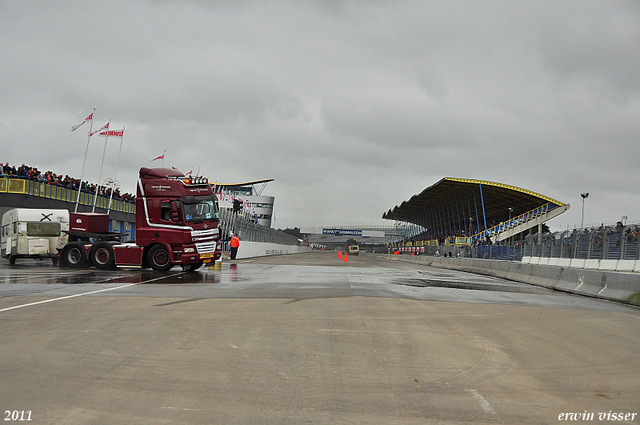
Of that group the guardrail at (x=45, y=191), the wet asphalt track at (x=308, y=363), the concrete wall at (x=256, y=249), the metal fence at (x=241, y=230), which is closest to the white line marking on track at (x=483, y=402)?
the wet asphalt track at (x=308, y=363)

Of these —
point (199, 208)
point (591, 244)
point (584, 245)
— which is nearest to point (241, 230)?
point (199, 208)

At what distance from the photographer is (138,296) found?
39.4 ft

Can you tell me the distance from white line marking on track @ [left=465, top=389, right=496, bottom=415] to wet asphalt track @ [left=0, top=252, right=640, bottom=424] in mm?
17

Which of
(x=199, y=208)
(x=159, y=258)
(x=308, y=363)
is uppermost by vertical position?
(x=199, y=208)

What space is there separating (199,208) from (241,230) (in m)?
20.4

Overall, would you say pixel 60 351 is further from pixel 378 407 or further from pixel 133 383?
pixel 378 407

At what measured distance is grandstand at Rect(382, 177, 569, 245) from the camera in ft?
242

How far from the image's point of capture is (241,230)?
1638 inches

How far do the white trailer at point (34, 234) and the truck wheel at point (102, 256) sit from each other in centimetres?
411

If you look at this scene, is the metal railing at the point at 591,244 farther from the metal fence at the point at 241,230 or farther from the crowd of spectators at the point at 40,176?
the crowd of spectators at the point at 40,176

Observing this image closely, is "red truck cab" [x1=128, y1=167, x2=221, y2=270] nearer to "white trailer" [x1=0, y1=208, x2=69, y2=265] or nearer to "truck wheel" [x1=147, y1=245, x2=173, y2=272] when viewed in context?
"truck wheel" [x1=147, y1=245, x2=173, y2=272]

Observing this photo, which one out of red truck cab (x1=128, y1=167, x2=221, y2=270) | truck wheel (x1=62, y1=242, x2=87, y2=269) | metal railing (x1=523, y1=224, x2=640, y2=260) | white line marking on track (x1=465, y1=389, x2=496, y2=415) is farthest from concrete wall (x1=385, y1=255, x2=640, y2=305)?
truck wheel (x1=62, y1=242, x2=87, y2=269)

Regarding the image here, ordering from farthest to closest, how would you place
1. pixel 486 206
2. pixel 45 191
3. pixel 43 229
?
1. pixel 486 206
2. pixel 45 191
3. pixel 43 229

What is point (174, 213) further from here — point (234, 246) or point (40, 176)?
point (40, 176)
